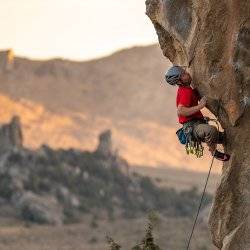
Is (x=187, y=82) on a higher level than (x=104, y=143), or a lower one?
higher

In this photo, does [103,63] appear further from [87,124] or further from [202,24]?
[202,24]

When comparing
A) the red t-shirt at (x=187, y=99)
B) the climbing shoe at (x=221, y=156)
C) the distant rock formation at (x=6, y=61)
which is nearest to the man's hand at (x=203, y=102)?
the red t-shirt at (x=187, y=99)

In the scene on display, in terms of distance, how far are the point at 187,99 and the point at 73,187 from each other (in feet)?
132

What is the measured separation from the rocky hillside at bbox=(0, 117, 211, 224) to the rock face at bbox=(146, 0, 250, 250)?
34203 mm

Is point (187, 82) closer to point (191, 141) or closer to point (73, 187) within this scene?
point (191, 141)

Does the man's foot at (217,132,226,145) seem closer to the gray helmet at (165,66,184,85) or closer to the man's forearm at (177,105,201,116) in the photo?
the man's forearm at (177,105,201,116)

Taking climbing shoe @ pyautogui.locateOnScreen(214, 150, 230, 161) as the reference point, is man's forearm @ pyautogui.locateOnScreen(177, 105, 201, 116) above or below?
above

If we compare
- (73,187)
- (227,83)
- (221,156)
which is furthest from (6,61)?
(227,83)

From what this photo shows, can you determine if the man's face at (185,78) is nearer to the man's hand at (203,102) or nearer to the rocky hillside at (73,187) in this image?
the man's hand at (203,102)

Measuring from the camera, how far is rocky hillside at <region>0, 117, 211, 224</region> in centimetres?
4650

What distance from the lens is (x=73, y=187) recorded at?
51500 millimetres

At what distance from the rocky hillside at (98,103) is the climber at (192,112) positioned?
73946 millimetres

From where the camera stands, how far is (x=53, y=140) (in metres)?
93.5

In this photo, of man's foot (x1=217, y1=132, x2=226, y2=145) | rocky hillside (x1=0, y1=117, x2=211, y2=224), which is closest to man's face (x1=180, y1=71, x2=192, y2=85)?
man's foot (x1=217, y1=132, x2=226, y2=145)
